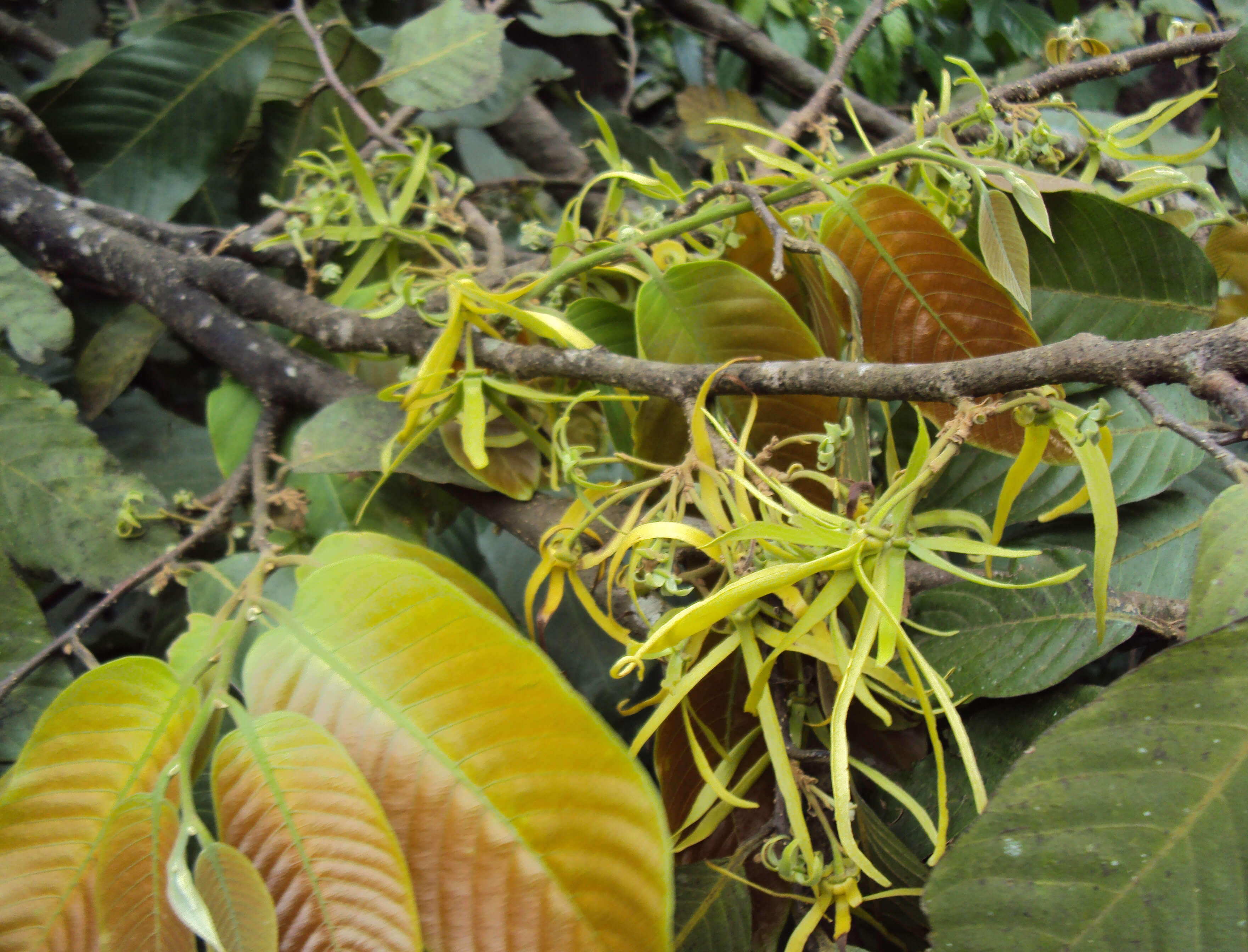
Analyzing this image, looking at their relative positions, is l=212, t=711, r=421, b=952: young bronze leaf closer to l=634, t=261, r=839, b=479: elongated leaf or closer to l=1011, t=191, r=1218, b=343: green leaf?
l=634, t=261, r=839, b=479: elongated leaf

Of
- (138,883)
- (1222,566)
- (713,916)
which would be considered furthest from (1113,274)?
(138,883)

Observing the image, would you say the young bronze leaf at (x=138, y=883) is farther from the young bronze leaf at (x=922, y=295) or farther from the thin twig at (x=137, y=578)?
the young bronze leaf at (x=922, y=295)

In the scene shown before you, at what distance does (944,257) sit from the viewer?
0.28 metres

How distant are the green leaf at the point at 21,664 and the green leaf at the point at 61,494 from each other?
0.02 metres

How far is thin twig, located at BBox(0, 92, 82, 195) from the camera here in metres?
0.47

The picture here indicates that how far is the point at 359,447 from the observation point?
35 cm

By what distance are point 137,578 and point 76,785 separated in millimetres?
138

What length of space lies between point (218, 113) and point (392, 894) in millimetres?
585

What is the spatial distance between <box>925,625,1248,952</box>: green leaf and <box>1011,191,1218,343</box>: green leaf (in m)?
0.17

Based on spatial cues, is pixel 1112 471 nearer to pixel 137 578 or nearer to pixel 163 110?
pixel 137 578

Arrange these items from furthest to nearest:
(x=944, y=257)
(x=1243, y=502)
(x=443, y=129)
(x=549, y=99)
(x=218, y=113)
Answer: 1. (x=549, y=99)
2. (x=443, y=129)
3. (x=218, y=113)
4. (x=944, y=257)
5. (x=1243, y=502)

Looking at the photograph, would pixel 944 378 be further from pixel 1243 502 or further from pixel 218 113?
pixel 218 113

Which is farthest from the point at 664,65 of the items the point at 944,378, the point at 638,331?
the point at 944,378

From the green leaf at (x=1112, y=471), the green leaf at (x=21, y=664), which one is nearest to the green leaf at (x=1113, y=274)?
the green leaf at (x=1112, y=471)
